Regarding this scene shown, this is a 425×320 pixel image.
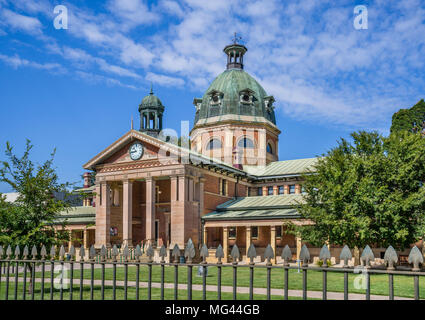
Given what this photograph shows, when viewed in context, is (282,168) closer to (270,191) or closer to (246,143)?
Result: (270,191)

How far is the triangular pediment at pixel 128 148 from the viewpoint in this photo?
1626 inches

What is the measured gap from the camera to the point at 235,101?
55.8 metres

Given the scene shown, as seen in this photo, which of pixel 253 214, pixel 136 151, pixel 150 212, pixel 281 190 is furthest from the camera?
pixel 281 190

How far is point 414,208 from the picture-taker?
2798 centimetres

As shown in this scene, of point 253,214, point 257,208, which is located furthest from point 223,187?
point 253,214

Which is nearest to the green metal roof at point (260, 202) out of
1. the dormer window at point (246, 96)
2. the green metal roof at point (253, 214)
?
the green metal roof at point (253, 214)

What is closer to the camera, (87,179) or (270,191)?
(270,191)

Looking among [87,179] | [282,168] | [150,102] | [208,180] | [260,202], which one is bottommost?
[260,202]

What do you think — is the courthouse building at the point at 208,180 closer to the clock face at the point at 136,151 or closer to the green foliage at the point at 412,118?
the clock face at the point at 136,151

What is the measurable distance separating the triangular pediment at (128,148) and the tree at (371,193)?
616 inches

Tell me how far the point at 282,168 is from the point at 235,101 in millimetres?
9888

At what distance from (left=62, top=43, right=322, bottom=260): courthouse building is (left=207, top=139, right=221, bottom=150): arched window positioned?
0.12 metres
